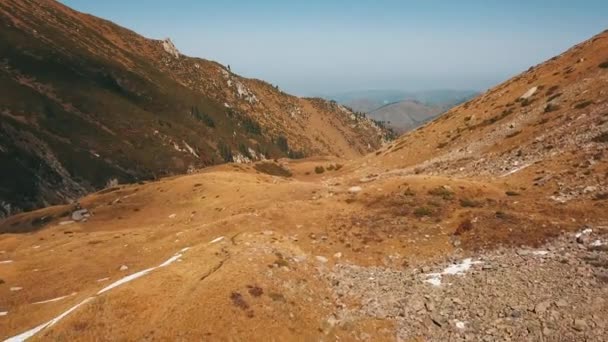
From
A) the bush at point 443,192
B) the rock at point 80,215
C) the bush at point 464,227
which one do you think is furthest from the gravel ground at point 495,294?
the rock at point 80,215

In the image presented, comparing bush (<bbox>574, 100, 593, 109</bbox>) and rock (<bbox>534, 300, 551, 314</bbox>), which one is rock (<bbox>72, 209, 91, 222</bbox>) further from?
bush (<bbox>574, 100, 593, 109</bbox>)

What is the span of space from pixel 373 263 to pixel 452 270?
527 cm

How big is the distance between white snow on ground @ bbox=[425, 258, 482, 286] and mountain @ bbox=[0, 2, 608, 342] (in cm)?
14

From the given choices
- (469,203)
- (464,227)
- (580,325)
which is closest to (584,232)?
(464,227)

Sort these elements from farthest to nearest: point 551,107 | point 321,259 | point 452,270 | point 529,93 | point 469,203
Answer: point 529,93, point 551,107, point 469,203, point 321,259, point 452,270

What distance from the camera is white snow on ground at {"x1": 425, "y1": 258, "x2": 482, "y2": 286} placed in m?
26.4

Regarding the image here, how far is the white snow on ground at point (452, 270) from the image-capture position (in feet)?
86.6

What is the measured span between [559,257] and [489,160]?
2963cm

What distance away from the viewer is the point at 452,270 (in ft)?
89.3

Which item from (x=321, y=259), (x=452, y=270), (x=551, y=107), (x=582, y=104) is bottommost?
(x=452, y=270)

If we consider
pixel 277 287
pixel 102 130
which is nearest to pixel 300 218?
pixel 277 287

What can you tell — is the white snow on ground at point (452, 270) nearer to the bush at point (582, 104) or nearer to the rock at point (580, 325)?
the rock at point (580, 325)

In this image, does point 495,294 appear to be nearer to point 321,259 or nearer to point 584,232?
point 584,232

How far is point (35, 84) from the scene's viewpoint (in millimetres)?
189250
